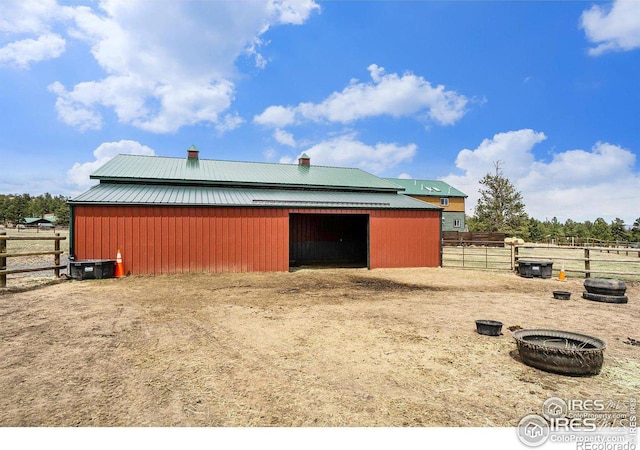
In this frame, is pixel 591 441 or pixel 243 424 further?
pixel 243 424

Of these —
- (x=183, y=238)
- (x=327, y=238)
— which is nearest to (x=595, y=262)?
(x=327, y=238)

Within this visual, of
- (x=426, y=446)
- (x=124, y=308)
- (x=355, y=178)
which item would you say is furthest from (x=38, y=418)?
(x=355, y=178)

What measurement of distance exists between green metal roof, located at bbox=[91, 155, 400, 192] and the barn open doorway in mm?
2189

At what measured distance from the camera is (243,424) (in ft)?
10.3

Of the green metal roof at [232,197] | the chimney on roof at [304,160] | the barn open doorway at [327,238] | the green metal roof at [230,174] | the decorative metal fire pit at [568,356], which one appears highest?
the chimney on roof at [304,160]

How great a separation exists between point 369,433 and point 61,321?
264 inches

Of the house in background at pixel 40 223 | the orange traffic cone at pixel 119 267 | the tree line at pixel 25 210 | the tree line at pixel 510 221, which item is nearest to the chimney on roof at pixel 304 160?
the orange traffic cone at pixel 119 267

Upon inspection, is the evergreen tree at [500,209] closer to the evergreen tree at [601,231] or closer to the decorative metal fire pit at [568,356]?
the evergreen tree at [601,231]

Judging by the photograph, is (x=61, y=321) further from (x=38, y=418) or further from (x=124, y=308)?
(x=38, y=418)

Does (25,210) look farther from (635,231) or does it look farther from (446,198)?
(635,231)

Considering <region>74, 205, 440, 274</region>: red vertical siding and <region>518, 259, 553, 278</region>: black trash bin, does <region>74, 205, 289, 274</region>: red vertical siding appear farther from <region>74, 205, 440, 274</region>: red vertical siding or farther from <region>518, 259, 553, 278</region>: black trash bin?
<region>518, 259, 553, 278</region>: black trash bin

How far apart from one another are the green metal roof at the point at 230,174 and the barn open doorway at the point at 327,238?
2189 mm

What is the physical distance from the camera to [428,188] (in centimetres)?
4491

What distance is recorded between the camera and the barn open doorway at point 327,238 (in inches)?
819
